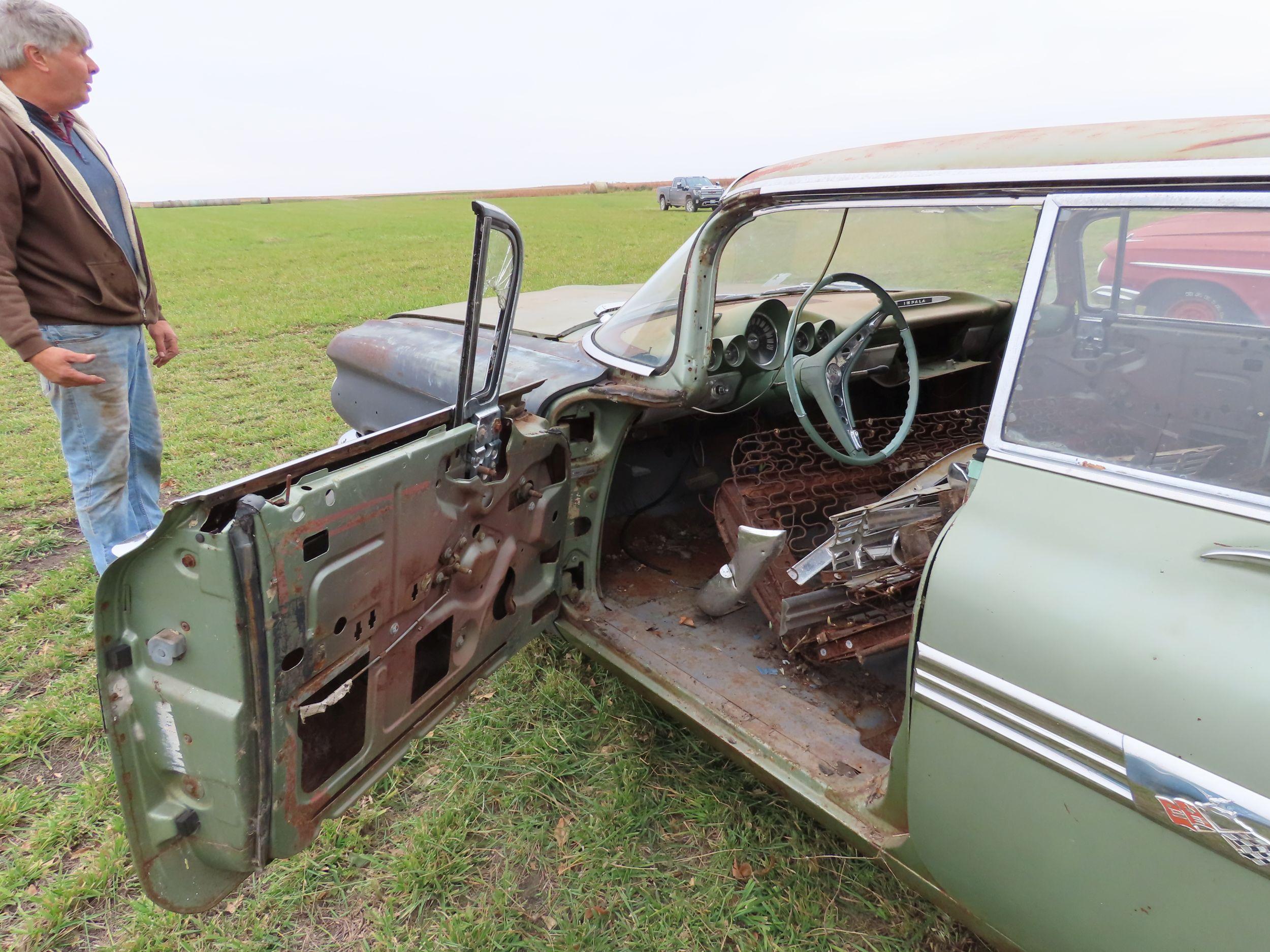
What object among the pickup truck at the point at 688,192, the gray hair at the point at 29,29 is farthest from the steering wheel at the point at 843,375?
the pickup truck at the point at 688,192

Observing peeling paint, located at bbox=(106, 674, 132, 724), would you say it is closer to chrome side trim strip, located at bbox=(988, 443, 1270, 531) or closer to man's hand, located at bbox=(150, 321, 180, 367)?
chrome side trim strip, located at bbox=(988, 443, 1270, 531)

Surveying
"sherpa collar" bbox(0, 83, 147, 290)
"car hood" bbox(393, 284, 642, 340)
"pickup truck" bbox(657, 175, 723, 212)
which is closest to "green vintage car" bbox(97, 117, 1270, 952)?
"car hood" bbox(393, 284, 642, 340)

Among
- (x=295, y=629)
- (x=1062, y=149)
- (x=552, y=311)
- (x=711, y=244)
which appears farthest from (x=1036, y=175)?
(x=552, y=311)

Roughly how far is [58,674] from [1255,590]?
142 inches

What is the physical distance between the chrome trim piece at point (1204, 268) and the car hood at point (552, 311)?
1.96 m

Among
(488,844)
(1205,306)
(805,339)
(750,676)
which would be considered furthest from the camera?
(805,339)

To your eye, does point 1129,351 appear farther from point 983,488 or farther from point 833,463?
point 833,463

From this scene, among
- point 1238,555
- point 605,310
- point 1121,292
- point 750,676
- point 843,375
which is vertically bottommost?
point 750,676

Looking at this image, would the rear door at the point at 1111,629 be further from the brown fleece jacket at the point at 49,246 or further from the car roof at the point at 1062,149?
the brown fleece jacket at the point at 49,246

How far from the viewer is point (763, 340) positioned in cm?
263

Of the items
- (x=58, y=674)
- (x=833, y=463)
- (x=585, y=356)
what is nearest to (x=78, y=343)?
(x=58, y=674)

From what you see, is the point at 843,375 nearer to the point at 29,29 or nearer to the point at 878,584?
the point at 878,584

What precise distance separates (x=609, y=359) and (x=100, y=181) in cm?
192

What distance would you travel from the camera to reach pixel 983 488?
146cm
